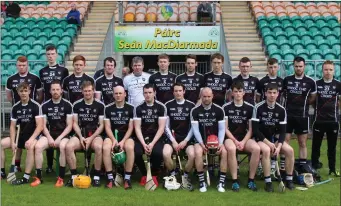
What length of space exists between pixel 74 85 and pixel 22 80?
0.87 m

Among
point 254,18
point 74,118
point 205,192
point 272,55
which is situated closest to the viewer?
point 205,192

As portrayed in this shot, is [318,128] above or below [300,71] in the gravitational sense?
below

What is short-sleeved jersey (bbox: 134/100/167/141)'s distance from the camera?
7738 mm

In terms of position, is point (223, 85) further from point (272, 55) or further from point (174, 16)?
point (174, 16)

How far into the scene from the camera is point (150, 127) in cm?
782

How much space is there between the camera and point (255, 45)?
1653 centimetres

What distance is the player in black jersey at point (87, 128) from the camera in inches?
298

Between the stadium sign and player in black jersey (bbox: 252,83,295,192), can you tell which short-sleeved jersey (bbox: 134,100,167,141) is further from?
the stadium sign

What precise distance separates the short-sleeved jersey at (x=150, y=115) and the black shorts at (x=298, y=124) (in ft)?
6.70

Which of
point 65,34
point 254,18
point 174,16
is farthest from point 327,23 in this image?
point 65,34

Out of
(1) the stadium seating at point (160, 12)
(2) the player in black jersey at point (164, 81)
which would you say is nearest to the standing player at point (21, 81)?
(2) the player in black jersey at point (164, 81)

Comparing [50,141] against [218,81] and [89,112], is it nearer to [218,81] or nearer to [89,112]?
[89,112]

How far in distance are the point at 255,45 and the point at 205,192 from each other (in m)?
10.1

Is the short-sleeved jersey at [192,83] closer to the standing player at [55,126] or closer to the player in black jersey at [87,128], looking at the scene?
the player in black jersey at [87,128]
